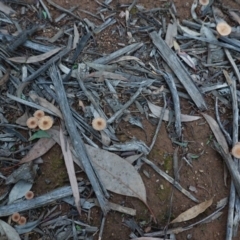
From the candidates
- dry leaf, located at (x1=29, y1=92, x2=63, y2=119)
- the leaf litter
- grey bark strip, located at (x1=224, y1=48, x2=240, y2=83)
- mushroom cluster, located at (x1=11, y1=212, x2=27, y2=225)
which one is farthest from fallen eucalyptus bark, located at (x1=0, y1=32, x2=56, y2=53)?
grey bark strip, located at (x1=224, y1=48, x2=240, y2=83)

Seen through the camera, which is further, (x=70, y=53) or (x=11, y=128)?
(x=70, y=53)

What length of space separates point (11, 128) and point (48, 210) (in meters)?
0.65

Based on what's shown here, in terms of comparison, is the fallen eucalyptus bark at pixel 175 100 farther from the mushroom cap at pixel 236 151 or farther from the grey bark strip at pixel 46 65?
the grey bark strip at pixel 46 65

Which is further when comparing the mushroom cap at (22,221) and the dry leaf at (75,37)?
the dry leaf at (75,37)

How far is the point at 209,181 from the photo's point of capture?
299 centimetres

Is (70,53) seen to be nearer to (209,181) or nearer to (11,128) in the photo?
(11,128)

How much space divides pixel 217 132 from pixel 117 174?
2.70ft

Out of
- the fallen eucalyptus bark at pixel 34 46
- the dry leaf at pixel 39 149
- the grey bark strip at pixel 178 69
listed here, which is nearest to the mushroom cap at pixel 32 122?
the dry leaf at pixel 39 149

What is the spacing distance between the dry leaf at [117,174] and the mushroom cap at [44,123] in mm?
299

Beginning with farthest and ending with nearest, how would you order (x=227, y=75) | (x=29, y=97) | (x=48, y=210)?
1. (x=227, y=75)
2. (x=29, y=97)
3. (x=48, y=210)

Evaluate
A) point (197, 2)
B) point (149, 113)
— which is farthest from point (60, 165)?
point (197, 2)

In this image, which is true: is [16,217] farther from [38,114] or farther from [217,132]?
[217,132]

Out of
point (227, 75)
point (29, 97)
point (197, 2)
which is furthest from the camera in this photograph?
point (197, 2)

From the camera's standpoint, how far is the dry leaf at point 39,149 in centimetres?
292
